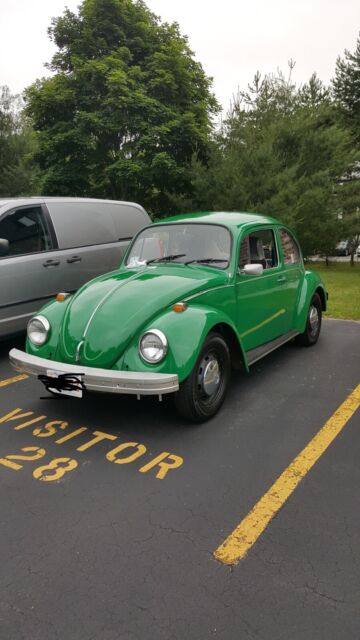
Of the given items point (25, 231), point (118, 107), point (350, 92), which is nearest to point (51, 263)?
point (25, 231)

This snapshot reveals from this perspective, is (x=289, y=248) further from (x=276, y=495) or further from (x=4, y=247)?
(x=276, y=495)

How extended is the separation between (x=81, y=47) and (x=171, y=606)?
20.7 m

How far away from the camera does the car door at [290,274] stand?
553 cm

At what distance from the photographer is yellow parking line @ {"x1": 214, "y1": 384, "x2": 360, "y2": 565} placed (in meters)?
2.43

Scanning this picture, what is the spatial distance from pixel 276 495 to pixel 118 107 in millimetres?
16538

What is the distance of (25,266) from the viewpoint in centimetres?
585

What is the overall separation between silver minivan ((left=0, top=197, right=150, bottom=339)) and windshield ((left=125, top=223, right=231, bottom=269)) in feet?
5.02

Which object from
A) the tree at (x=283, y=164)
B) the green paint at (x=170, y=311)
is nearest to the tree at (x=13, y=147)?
the tree at (x=283, y=164)

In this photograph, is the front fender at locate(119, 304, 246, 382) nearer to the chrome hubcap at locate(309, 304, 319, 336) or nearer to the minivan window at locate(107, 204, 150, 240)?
the chrome hubcap at locate(309, 304, 319, 336)

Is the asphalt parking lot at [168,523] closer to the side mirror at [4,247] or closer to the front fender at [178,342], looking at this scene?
the front fender at [178,342]

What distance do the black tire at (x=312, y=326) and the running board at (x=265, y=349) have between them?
0.48 metres

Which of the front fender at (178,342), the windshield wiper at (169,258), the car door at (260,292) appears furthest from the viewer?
the windshield wiper at (169,258)

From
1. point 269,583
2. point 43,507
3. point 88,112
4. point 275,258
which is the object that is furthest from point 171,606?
point 88,112

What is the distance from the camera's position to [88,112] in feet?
58.2
